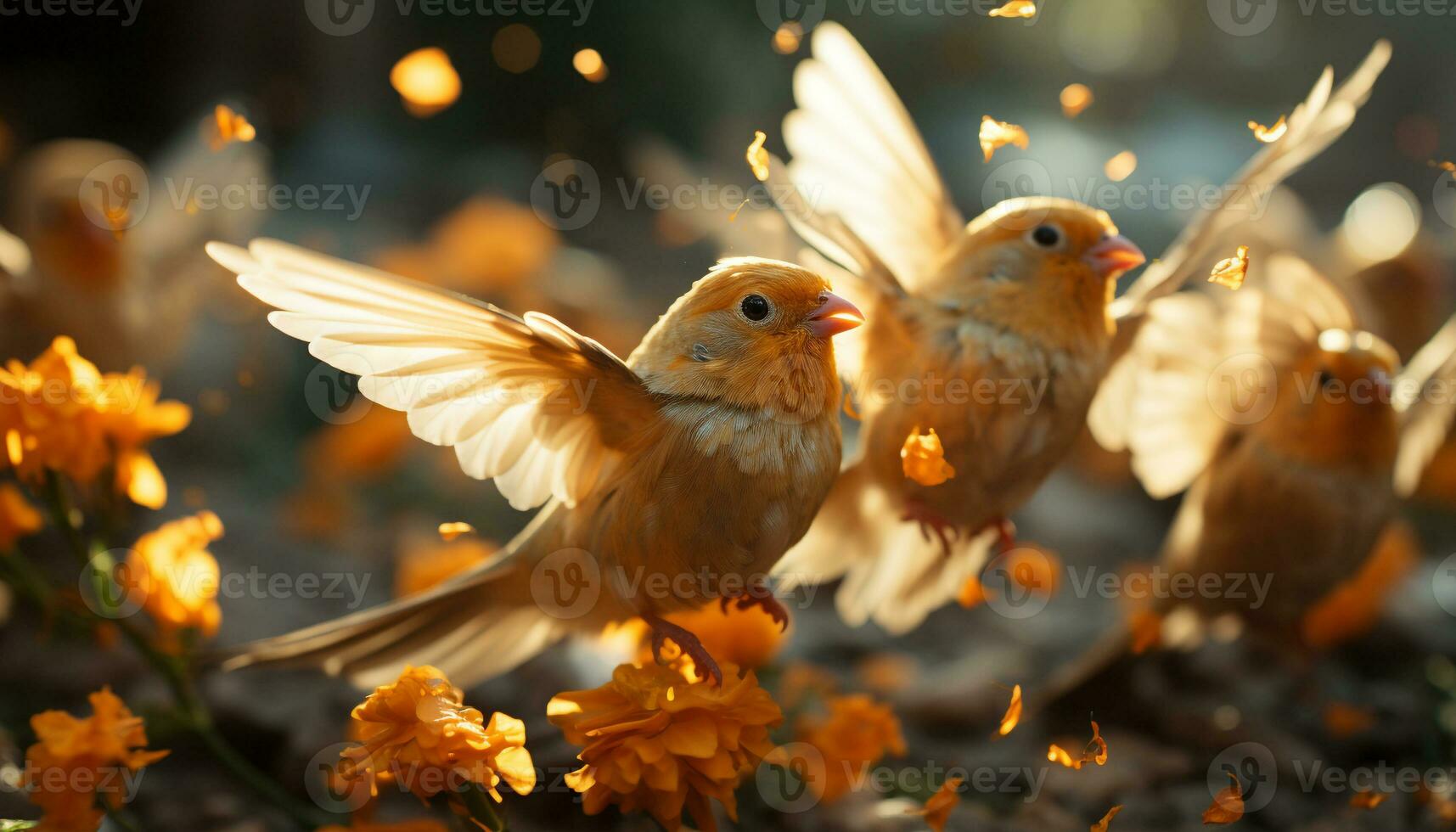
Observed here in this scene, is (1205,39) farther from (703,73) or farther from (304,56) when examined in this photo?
(304,56)

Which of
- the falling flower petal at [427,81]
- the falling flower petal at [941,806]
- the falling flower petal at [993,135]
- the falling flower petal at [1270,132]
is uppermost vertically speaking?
the falling flower petal at [1270,132]

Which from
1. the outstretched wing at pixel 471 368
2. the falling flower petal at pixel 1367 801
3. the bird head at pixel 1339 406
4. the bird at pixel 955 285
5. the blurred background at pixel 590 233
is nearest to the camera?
the outstretched wing at pixel 471 368

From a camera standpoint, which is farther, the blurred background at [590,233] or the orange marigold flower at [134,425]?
the blurred background at [590,233]

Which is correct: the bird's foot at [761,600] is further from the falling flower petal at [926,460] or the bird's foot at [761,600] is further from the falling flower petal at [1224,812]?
the falling flower petal at [1224,812]

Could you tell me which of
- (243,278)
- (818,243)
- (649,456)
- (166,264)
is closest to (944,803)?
(649,456)

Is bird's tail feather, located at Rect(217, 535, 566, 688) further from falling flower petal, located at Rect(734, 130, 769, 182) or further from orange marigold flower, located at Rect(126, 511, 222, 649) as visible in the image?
falling flower petal, located at Rect(734, 130, 769, 182)

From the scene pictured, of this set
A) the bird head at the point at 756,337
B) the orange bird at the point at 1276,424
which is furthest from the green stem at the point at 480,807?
the orange bird at the point at 1276,424

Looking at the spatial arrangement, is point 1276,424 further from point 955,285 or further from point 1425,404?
point 955,285

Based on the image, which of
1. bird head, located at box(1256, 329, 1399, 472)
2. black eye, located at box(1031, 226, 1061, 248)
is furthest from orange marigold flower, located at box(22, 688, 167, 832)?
bird head, located at box(1256, 329, 1399, 472)
